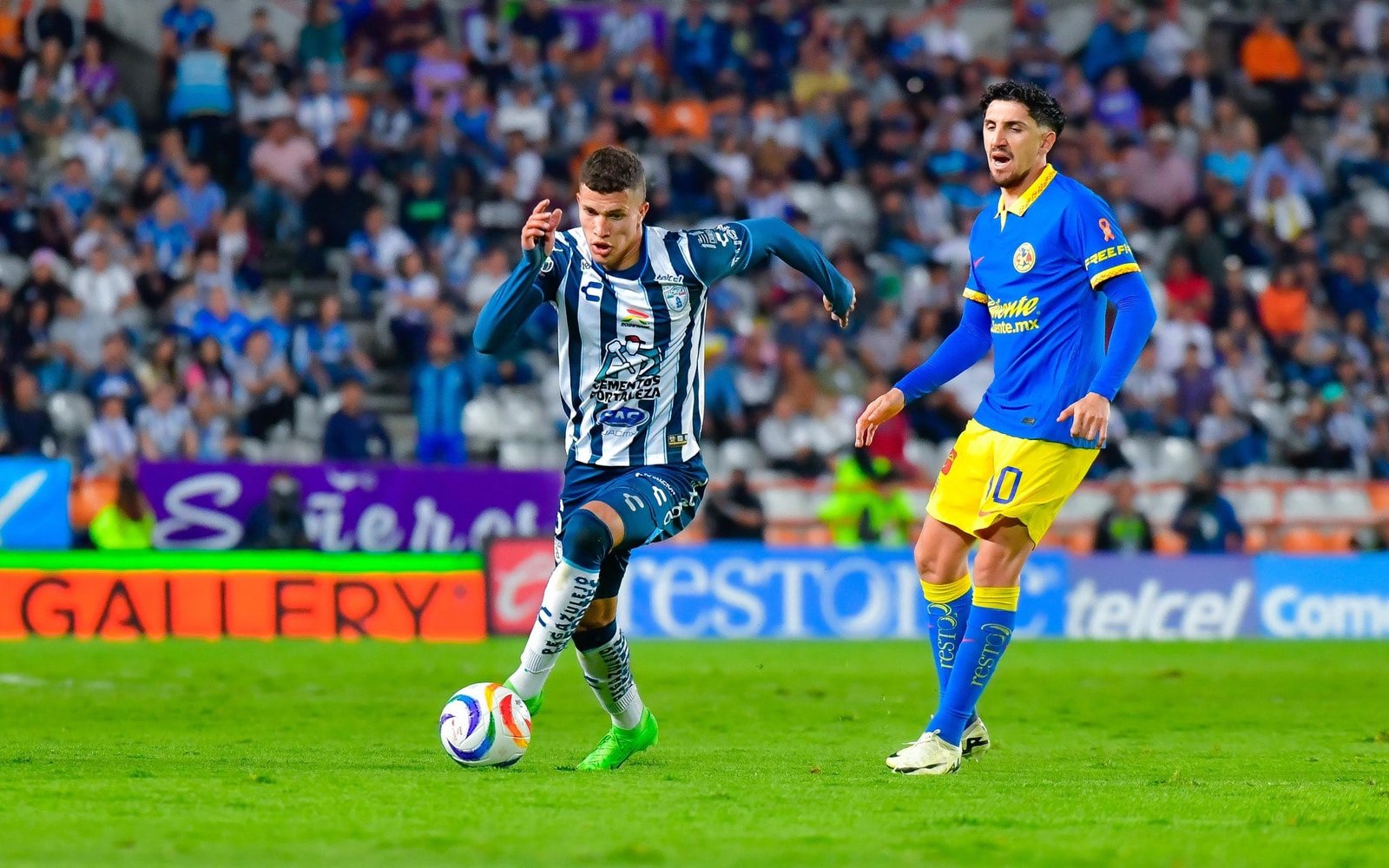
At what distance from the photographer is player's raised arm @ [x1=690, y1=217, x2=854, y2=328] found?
7883 mm

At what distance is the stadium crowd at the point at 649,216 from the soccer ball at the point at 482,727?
37.6 ft

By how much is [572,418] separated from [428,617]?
8.72m

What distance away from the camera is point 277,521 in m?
17.4

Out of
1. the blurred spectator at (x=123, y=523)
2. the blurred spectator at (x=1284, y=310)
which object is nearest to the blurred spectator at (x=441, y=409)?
the blurred spectator at (x=123, y=523)

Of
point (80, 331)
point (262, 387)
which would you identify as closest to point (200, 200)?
point (80, 331)

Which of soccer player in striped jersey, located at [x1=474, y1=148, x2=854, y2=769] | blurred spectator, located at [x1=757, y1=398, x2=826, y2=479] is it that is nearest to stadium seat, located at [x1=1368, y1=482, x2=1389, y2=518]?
blurred spectator, located at [x1=757, y1=398, x2=826, y2=479]

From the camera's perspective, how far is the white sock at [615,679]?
25.9 ft

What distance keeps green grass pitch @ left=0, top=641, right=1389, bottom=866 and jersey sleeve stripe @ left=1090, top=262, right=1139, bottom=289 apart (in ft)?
6.31

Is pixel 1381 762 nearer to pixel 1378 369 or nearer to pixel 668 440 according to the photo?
pixel 668 440

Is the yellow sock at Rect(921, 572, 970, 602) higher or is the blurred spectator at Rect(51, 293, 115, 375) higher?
the yellow sock at Rect(921, 572, 970, 602)

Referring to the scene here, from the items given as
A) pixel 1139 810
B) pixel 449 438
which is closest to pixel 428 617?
pixel 449 438

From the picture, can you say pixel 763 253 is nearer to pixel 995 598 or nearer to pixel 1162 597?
pixel 995 598

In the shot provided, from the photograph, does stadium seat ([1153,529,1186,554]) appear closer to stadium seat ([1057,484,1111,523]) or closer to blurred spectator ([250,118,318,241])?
stadium seat ([1057,484,1111,523])

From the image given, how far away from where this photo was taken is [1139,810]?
6.42 meters
